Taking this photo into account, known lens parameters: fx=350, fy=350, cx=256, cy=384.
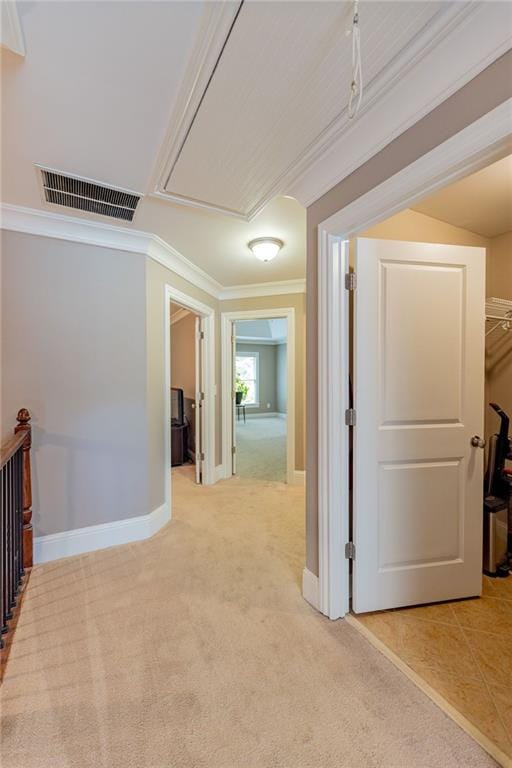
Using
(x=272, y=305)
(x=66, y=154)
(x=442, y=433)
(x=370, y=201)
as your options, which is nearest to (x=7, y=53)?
(x=66, y=154)

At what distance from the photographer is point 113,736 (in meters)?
1.23

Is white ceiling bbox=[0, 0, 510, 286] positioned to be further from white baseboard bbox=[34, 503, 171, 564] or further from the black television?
the black television

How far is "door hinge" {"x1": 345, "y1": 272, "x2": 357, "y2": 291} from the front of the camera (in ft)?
5.93

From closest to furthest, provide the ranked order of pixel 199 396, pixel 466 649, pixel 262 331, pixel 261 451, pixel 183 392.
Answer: pixel 466 649 → pixel 199 396 → pixel 183 392 → pixel 261 451 → pixel 262 331

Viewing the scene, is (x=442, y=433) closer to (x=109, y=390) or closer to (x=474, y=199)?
(x=474, y=199)

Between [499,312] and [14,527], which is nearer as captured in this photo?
[14,527]

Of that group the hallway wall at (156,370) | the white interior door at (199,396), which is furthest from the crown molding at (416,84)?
the white interior door at (199,396)

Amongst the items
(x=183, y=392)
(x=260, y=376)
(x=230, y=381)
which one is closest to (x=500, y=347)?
(x=230, y=381)

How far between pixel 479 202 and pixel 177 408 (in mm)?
4142

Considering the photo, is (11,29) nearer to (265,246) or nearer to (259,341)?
(265,246)

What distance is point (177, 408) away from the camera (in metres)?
5.09

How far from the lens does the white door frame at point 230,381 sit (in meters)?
4.14

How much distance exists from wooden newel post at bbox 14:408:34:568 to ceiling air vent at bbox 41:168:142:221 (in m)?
1.36

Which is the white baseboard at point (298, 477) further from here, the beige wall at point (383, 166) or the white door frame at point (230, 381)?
the beige wall at point (383, 166)
